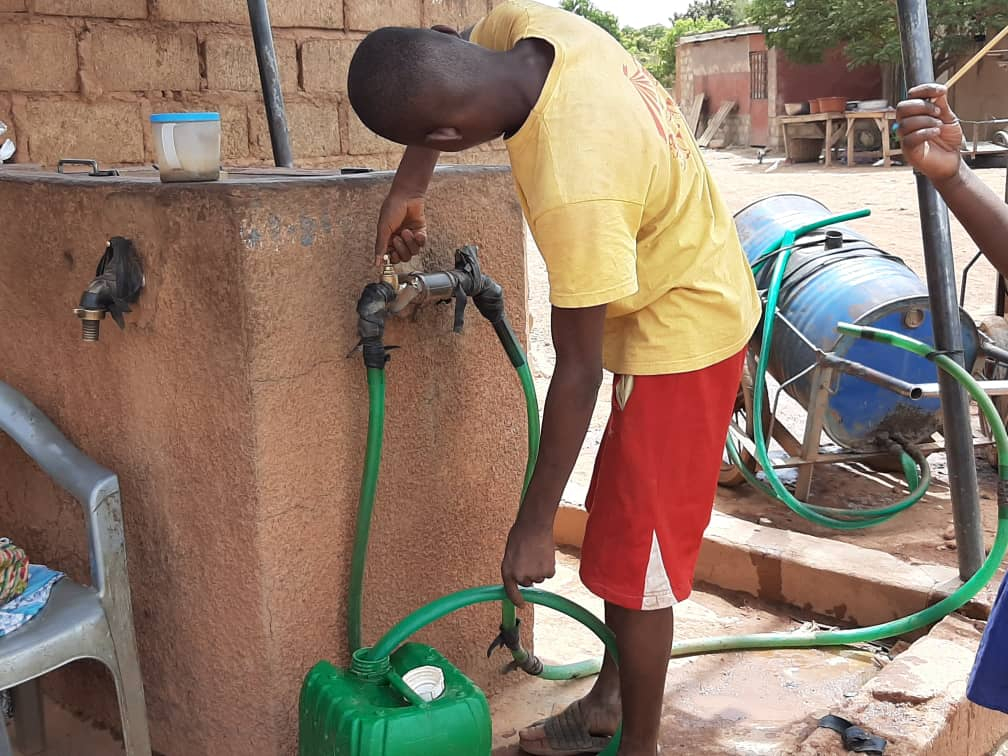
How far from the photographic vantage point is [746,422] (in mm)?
4527

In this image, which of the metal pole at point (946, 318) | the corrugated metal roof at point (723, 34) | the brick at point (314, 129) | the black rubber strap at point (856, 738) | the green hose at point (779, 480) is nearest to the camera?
the black rubber strap at point (856, 738)

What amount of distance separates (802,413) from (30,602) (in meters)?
4.47

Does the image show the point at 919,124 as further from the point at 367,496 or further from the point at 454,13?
the point at 454,13

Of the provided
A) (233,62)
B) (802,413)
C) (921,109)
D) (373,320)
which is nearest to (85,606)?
(373,320)

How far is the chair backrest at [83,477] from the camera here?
1930mm

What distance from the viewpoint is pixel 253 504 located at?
1886mm

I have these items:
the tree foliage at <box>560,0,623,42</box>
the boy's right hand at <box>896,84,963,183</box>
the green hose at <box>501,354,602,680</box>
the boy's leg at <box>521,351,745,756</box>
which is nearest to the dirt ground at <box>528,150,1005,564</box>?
the green hose at <box>501,354,602,680</box>

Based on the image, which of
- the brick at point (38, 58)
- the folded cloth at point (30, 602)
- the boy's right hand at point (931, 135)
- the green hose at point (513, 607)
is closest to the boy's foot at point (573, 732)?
the green hose at point (513, 607)

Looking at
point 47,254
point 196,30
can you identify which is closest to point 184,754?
point 47,254

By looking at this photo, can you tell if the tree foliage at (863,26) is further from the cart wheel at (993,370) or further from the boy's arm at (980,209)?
the boy's arm at (980,209)

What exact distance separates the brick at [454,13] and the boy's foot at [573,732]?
297cm

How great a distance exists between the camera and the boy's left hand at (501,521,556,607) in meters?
1.78

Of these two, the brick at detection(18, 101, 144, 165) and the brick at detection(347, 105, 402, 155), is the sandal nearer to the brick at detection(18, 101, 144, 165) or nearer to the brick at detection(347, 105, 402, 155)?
the brick at detection(18, 101, 144, 165)

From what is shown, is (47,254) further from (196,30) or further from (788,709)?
(788,709)
